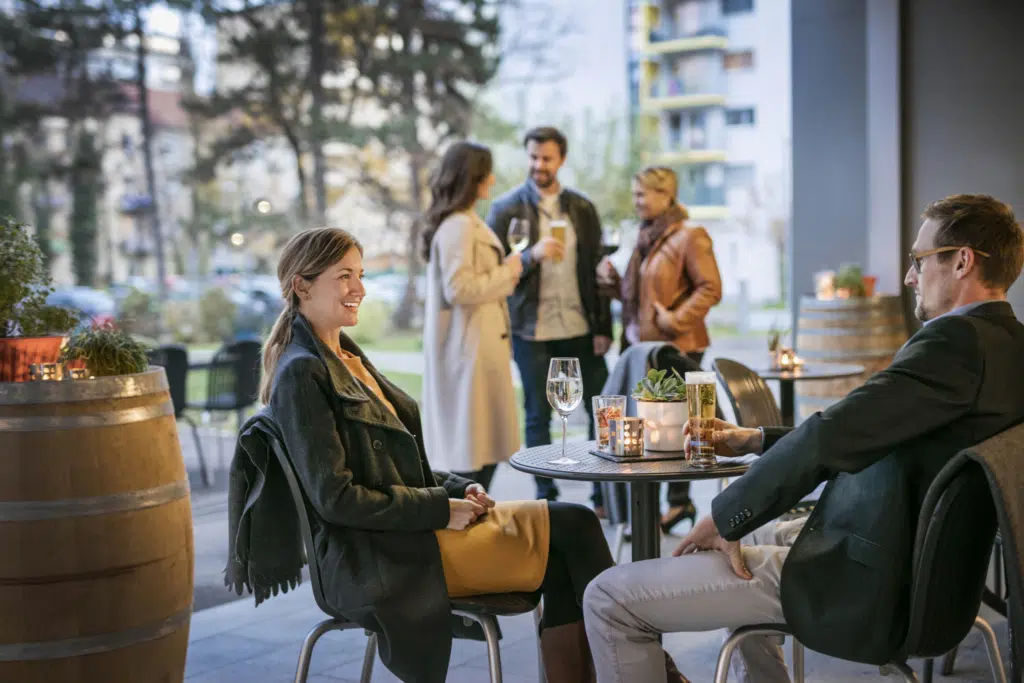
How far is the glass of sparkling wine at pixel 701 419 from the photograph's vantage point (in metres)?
2.32

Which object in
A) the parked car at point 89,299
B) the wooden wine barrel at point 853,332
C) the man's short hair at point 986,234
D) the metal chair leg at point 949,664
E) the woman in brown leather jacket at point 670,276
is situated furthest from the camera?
the parked car at point 89,299

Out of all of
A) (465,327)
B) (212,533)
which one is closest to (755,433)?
(465,327)

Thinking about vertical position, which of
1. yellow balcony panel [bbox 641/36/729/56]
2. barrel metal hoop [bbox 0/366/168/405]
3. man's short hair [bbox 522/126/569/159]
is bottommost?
barrel metal hoop [bbox 0/366/168/405]

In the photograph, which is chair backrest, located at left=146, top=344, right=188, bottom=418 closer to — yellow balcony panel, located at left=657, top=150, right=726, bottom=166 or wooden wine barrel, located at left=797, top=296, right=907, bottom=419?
wooden wine barrel, located at left=797, top=296, right=907, bottom=419

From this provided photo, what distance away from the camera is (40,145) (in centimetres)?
603

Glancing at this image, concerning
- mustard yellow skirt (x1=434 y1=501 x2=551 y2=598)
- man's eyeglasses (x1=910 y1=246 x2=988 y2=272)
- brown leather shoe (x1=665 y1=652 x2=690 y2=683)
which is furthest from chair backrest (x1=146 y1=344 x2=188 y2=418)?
man's eyeglasses (x1=910 y1=246 x2=988 y2=272)

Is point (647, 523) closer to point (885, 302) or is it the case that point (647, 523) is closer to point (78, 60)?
point (885, 302)

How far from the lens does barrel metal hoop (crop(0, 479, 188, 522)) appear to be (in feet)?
7.77

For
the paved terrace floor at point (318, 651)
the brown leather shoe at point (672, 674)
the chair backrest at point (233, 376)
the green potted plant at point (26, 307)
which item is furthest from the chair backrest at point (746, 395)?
the chair backrest at point (233, 376)

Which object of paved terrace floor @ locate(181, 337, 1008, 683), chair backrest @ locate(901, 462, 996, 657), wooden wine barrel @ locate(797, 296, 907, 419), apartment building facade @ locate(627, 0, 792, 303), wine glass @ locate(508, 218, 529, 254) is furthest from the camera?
apartment building facade @ locate(627, 0, 792, 303)

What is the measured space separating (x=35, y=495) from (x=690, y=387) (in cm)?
135

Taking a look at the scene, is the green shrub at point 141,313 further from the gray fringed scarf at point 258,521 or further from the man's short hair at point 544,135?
the gray fringed scarf at point 258,521

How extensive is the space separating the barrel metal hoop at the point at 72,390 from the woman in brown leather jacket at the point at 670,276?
2.63m

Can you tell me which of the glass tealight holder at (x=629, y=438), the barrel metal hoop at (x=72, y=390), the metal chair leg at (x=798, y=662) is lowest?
the metal chair leg at (x=798, y=662)
